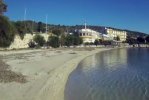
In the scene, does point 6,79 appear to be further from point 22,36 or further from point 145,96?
point 22,36

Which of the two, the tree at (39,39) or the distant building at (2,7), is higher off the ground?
the distant building at (2,7)

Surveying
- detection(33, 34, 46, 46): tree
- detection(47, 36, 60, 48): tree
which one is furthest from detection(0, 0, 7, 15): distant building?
detection(47, 36, 60, 48): tree

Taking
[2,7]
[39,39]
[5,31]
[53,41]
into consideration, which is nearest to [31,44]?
[39,39]

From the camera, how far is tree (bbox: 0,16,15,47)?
202 feet

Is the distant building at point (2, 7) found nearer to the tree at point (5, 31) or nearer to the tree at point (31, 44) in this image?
the tree at point (5, 31)

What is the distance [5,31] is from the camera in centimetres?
6328

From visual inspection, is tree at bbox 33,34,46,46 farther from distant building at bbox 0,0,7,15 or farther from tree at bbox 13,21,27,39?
distant building at bbox 0,0,7,15

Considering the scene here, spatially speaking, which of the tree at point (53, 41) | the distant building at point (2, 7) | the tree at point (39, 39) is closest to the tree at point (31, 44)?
the tree at point (39, 39)

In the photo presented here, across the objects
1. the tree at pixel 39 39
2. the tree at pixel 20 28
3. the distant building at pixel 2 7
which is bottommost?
the tree at pixel 39 39

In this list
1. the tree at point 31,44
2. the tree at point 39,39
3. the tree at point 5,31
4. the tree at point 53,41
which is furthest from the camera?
the tree at point 53,41

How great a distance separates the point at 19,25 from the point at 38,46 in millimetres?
13682

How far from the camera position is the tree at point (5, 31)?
61562 mm

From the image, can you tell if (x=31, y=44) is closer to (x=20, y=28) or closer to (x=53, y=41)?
(x=20, y=28)

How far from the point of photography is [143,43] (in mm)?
198125
